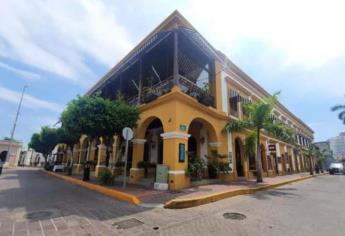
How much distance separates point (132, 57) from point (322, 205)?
1324 centimetres

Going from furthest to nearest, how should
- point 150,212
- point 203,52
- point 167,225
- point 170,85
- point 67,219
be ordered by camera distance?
point 203,52, point 170,85, point 150,212, point 67,219, point 167,225

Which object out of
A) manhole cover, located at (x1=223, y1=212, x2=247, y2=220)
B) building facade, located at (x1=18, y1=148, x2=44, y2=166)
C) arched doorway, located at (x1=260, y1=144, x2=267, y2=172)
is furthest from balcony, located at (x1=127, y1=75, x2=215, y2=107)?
building facade, located at (x1=18, y1=148, x2=44, y2=166)

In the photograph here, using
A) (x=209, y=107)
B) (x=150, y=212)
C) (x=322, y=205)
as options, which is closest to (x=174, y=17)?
(x=209, y=107)

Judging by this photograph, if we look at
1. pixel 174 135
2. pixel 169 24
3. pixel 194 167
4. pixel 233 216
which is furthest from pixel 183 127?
pixel 169 24

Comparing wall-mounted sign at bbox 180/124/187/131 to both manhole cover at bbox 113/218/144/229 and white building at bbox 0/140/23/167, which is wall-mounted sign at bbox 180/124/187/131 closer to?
manhole cover at bbox 113/218/144/229

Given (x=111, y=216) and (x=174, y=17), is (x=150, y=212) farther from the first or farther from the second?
(x=174, y=17)

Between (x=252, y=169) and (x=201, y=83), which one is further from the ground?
(x=201, y=83)

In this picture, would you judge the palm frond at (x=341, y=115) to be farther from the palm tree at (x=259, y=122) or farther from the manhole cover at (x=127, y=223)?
the manhole cover at (x=127, y=223)

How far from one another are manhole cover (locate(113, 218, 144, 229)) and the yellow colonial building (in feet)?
13.7

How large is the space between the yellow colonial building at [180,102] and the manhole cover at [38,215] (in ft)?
16.0

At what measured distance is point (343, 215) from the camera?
5938 millimetres

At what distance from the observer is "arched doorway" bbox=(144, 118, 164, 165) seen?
14.8 metres

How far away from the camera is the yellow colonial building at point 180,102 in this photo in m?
10.2

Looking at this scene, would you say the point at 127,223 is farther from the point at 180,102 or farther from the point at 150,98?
the point at 150,98
